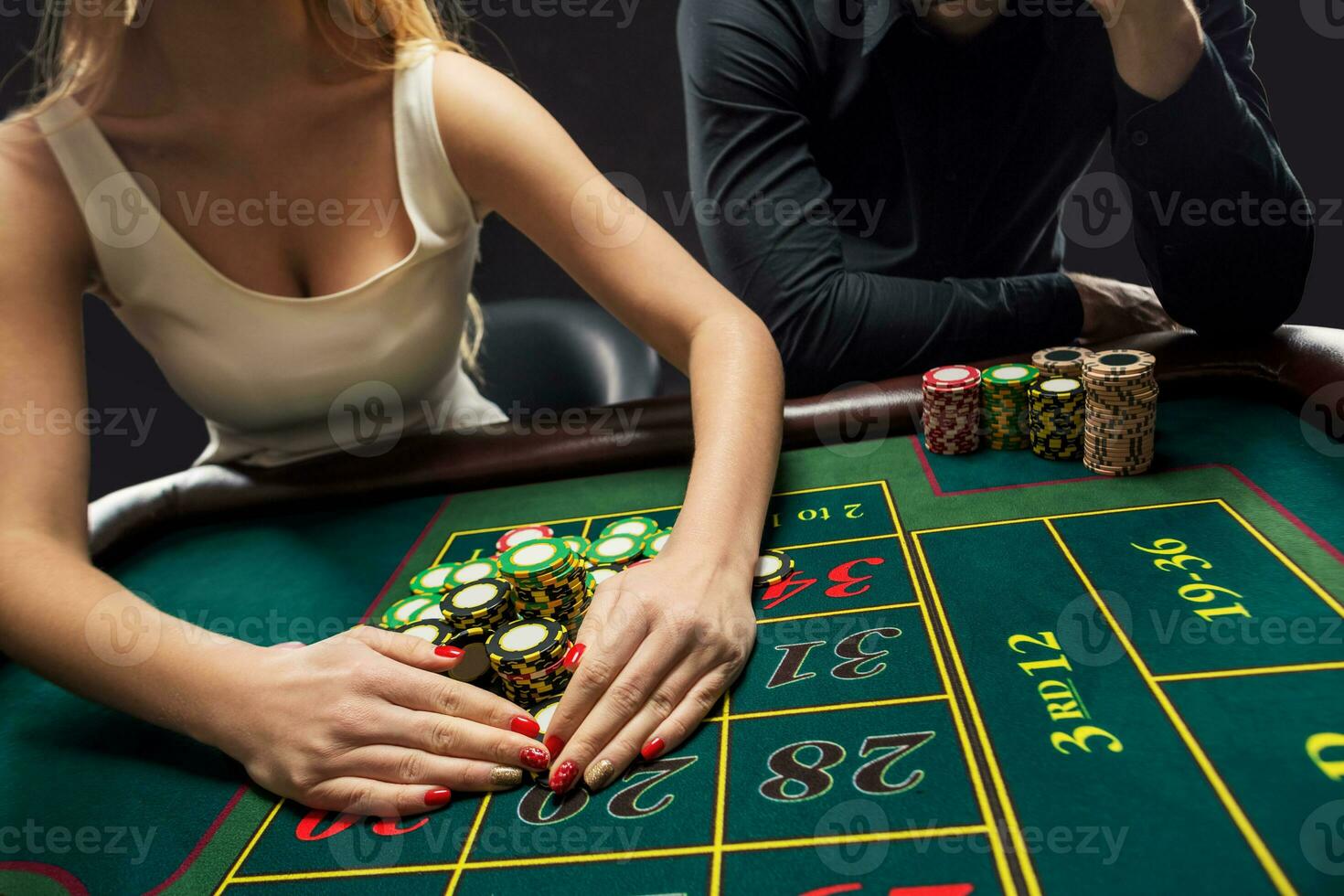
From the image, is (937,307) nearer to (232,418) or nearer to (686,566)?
(686,566)

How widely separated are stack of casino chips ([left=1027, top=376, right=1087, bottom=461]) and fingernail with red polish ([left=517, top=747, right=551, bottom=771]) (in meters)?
0.88

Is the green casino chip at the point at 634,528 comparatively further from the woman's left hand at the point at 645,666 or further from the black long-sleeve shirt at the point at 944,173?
the black long-sleeve shirt at the point at 944,173

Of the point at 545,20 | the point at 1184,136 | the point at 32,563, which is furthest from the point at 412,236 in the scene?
the point at 545,20

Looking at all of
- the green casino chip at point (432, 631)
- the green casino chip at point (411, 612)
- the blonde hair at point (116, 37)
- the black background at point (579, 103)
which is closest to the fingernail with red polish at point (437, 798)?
the green casino chip at point (432, 631)

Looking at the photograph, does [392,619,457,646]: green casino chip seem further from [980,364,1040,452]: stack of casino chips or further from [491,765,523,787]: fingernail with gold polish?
[980,364,1040,452]: stack of casino chips

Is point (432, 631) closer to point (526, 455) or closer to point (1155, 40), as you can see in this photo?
point (526, 455)

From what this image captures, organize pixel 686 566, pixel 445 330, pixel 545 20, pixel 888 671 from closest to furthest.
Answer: pixel 888 671 < pixel 686 566 < pixel 445 330 < pixel 545 20

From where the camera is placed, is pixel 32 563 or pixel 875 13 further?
pixel 875 13

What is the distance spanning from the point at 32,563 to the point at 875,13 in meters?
1.77

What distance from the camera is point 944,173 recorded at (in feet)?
6.89

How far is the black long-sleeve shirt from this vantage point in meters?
1.68

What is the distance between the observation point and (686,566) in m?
1.11

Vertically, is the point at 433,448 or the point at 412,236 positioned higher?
the point at 412,236

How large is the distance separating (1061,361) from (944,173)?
0.82 meters
